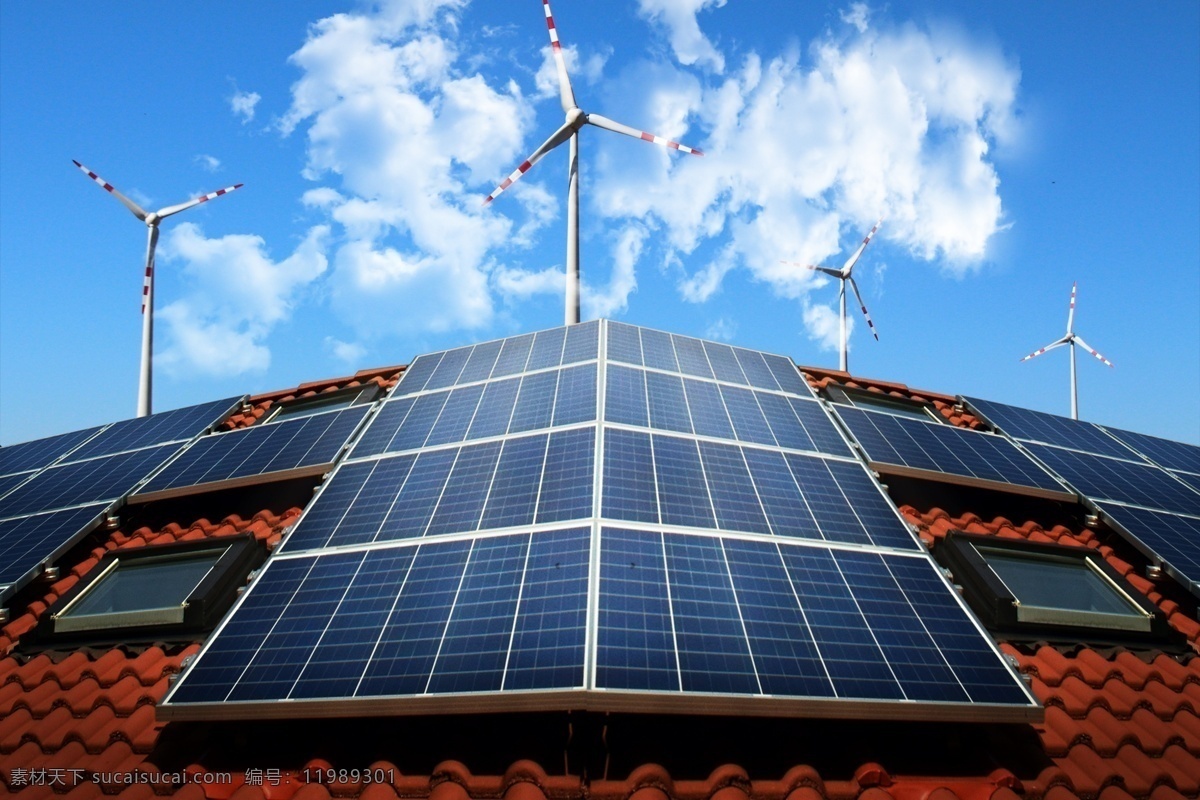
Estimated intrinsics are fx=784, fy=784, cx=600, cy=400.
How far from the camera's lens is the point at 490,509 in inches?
363

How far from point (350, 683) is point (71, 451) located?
13.1m

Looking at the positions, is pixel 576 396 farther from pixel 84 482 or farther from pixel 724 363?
pixel 84 482

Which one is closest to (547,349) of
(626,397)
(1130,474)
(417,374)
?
(417,374)

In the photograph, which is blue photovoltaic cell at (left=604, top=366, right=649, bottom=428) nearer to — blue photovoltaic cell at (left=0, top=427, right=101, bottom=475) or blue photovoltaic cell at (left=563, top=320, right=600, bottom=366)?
blue photovoltaic cell at (left=563, top=320, right=600, bottom=366)

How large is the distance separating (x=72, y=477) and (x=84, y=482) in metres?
0.74

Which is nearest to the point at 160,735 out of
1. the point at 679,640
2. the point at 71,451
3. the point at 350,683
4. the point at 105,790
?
the point at 105,790

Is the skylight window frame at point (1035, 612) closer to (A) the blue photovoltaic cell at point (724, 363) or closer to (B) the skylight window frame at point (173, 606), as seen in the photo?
(A) the blue photovoltaic cell at point (724, 363)

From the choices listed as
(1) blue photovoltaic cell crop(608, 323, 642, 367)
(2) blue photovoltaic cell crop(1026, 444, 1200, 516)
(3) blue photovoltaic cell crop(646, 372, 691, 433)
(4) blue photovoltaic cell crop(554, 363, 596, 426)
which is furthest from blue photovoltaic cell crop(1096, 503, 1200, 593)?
(4) blue photovoltaic cell crop(554, 363, 596, 426)

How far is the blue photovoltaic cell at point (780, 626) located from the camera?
684 cm

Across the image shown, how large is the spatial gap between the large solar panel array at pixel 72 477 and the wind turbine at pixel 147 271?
15.5 meters

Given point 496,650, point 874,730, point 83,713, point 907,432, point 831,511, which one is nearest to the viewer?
point 496,650

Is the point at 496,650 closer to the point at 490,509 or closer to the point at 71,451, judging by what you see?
the point at 490,509

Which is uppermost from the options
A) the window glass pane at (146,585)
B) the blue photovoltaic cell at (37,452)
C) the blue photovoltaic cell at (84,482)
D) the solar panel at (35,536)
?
the blue photovoltaic cell at (37,452)

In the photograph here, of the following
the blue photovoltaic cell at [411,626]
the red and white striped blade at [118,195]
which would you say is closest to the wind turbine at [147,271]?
the red and white striped blade at [118,195]
